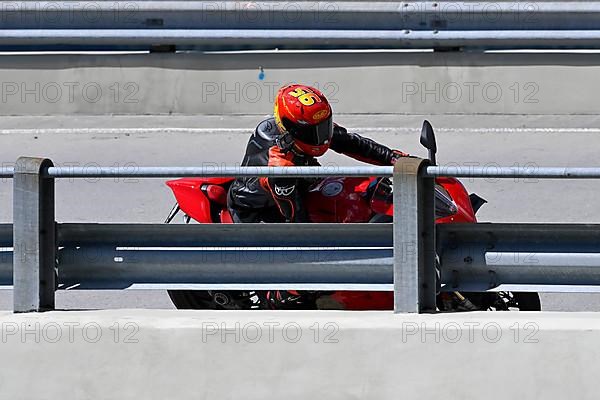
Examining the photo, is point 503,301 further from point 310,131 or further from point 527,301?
point 310,131

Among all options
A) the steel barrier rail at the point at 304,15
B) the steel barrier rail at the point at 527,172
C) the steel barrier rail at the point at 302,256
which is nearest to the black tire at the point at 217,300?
the steel barrier rail at the point at 302,256

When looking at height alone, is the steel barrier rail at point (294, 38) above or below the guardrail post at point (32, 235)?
above

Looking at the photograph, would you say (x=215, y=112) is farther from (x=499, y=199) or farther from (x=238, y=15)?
(x=499, y=199)

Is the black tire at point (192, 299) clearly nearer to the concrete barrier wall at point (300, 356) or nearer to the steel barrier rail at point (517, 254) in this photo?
the concrete barrier wall at point (300, 356)

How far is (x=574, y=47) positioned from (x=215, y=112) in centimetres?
316

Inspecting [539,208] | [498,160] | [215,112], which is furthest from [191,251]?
[215,112]

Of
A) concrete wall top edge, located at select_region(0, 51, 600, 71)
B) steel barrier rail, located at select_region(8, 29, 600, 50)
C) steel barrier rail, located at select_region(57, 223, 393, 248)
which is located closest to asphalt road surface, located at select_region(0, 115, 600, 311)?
concrete wall top edge, located at select_region(0, 51, 600, 71)

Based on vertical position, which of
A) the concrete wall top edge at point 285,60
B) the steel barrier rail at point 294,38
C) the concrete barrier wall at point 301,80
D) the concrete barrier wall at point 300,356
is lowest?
the concrete barrier wall at point 300,356

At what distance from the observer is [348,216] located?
6453 millimetres

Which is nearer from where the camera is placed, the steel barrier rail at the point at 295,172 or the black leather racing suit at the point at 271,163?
the steel barrier rail at the point at 295,172

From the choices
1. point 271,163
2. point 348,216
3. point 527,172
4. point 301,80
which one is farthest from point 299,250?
point 301,80

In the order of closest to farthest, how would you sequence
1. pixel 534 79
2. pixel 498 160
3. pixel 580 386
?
pixel 580 386 → pixel 498 160 → pixel 534 79

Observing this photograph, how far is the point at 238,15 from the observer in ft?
38.7

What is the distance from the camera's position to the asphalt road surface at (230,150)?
31.2 feet
